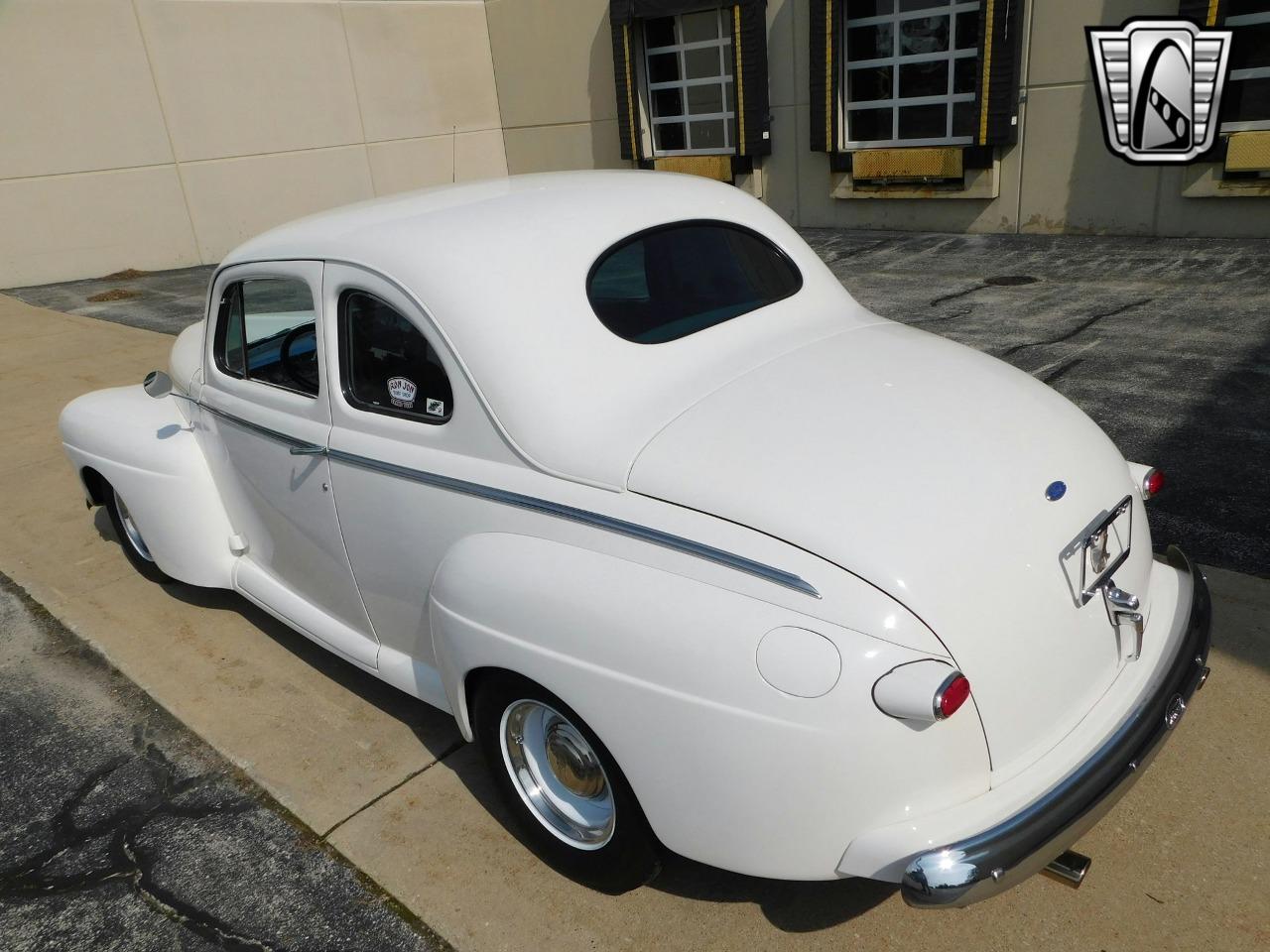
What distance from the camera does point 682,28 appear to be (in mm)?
14602

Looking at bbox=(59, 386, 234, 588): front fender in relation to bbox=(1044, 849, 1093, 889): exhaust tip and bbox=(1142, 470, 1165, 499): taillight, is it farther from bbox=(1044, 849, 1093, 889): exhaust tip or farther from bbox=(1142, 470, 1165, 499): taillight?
bbox=(1142, 470, 1165, 499): taillight

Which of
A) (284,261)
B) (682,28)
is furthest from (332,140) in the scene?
(284,261)

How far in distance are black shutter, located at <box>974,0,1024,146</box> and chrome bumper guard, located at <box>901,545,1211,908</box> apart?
1009 cm

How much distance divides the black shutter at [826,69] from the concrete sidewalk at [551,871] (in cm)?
1024

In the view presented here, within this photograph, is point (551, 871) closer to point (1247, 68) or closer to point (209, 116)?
point (1247, 68)

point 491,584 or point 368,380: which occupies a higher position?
point 368,380

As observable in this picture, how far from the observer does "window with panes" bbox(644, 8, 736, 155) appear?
14.4m

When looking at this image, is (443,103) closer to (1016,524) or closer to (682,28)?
(682,28)

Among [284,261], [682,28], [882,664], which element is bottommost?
[882,664]

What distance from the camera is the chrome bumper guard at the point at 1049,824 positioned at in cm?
202

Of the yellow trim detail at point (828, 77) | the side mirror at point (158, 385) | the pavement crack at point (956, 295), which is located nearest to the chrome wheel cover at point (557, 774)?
the side mirror at point (158, 385)

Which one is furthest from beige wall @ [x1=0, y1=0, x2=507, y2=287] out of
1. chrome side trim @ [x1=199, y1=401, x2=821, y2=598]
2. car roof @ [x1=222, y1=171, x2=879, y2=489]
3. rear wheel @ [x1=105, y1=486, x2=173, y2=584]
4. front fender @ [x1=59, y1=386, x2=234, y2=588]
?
chrome side trim @ [x1=199, y1=401, x2=821, y2=598]

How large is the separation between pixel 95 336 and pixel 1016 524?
10693 mm

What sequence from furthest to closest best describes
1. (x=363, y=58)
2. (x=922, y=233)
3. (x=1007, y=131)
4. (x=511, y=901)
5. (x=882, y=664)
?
1. (x=363, y=58)
2. (x=922, y=233)
3. (x=1007, y=131)
4. (x=511, y=901)
5. (x=882, y=664)
